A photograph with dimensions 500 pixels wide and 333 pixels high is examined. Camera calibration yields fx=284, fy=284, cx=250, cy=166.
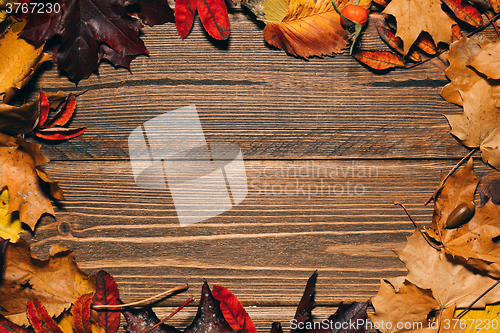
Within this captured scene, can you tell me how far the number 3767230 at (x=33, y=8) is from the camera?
24.0 inches

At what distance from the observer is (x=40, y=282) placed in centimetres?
65

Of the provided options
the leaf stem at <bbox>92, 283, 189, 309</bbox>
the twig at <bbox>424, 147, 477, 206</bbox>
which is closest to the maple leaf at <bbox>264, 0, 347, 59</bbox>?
the twig at <bbox>424, 147, 477, 206</bbox>

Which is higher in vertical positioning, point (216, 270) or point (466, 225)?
point (466, 225)

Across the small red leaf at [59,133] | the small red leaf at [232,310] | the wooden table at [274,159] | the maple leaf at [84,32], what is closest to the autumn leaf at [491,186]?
the wooden table at [274,159]

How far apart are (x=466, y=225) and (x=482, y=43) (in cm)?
42

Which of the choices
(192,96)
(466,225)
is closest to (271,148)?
(192,96)

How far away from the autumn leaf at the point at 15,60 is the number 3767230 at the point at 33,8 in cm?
3

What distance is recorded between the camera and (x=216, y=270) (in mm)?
671

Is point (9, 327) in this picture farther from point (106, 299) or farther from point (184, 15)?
point (184, 15)

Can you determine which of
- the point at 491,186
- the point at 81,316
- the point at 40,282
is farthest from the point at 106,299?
the point at 491,186

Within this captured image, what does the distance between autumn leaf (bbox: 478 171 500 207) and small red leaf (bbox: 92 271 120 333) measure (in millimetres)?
885

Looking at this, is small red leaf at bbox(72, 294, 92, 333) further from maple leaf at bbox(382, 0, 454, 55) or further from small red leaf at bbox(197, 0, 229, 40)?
maple leaf at bbox(382, 0, 454, 55)

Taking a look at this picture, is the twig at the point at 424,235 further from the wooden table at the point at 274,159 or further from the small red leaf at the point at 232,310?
the small red leaf at the point at 232,310

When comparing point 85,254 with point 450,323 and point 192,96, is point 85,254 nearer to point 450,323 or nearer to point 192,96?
point 192,96
